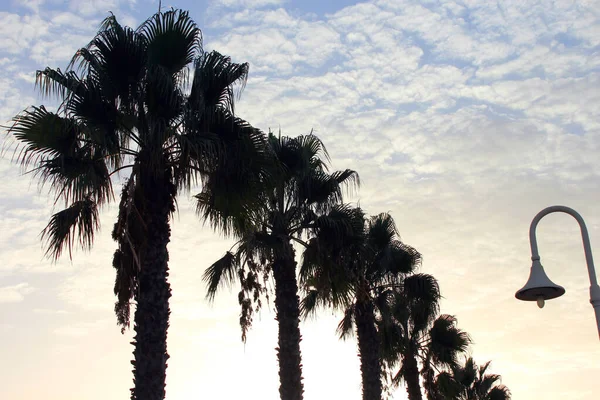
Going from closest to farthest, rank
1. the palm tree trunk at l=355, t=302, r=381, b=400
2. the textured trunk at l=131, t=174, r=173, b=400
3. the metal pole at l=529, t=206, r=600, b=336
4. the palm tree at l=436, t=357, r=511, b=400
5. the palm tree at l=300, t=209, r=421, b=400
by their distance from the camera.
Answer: the metal pole at l=529, t=206, r=600, b=336
the textured trunk at l=131, t=174, r=173, b=400
the palm tree at l=300, t=209, r=421, b=400
the palm tree trunk at l=355, t=302, r=381, b=400
the palm tree at l=436, t=357, r=511, b=400

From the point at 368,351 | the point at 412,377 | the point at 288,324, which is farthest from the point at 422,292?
the point at 288,324

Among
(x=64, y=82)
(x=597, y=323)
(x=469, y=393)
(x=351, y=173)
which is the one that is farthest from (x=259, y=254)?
(x=469, y=393)

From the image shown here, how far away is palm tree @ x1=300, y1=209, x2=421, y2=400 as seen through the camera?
742 inches

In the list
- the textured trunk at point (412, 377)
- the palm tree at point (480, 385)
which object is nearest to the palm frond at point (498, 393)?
the palm tree at point (480, 385)

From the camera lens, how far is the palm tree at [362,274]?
1884 cm

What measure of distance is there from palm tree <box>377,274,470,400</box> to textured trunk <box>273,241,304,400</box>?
568 cm

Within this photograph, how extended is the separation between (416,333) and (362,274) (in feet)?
22.0

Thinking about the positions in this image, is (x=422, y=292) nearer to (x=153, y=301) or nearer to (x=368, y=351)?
(x=368, y=351)

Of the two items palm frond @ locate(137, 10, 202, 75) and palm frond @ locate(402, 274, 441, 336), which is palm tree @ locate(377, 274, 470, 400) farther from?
palm frond @ locate(137, 10, 202, 75)

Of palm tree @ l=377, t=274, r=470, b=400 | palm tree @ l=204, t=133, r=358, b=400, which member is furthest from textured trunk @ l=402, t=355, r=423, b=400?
palm tree @ l=204, t=133, r=358, b=400

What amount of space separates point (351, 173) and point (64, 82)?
919cm

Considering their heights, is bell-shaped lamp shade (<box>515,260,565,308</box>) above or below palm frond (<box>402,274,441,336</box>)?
below

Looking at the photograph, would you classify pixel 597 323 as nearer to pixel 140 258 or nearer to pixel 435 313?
pixel 140 258

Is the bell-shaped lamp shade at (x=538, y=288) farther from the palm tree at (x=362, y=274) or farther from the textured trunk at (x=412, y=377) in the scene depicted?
the textured trunk at (x=412, y=377)
